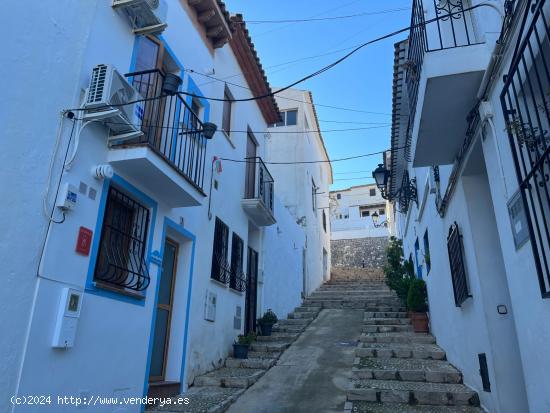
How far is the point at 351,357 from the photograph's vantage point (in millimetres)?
7512

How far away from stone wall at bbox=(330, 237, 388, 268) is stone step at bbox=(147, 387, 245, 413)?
2072 cm

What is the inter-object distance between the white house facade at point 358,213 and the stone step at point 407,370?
2187 centimetres

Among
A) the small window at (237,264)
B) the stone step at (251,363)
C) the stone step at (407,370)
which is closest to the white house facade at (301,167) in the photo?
the small window at (237,264)

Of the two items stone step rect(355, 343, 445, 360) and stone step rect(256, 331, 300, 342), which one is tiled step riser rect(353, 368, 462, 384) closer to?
stone step rect(355, 343, 445, 360)

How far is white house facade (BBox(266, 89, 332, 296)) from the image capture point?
52.6ft

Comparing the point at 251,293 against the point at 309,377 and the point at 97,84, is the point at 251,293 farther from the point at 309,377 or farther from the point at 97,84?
the point at 97,84

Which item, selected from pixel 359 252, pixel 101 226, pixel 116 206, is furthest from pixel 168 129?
pixel 359 252

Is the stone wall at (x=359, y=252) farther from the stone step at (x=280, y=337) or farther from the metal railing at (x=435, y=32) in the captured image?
the metal railing at (x=435, y=32)

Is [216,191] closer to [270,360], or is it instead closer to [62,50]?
[270,360]

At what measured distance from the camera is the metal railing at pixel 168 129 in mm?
5293

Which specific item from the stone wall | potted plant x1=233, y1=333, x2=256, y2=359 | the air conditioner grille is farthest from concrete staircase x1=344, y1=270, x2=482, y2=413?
the stone wall

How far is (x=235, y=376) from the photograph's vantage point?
6543mm

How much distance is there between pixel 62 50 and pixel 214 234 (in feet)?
13.7

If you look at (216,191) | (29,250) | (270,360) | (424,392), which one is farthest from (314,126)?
(29,250)
